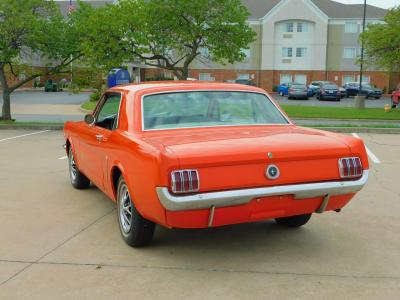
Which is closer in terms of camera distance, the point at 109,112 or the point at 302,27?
the point at 109,112

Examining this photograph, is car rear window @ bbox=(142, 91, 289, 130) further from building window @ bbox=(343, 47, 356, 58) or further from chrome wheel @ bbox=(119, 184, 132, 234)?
building window @ bbox=(343, 47, 356, 58)

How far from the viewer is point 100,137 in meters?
5.69

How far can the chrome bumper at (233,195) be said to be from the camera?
13.1 feet

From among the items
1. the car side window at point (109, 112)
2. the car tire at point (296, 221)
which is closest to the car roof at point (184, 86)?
the car side window at point (109, 112)

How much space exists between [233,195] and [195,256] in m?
0.94

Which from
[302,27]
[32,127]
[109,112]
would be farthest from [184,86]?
[302,27]

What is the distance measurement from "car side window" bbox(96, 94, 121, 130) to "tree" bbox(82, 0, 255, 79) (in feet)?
39.5

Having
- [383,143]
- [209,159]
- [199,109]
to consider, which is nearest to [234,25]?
[383,143]

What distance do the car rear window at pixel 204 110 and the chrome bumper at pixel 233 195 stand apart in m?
1.18

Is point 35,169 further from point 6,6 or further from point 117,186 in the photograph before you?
point 6,6

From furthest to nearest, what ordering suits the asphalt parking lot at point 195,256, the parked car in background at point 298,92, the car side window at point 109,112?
the parked car in background at point 298,92 → the car side window at point 109,112 → the asphalt parking lot at point 195,256

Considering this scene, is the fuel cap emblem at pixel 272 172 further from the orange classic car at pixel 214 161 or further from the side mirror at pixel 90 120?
the side mirror at pixel 90 120

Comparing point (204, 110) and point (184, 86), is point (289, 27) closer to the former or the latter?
point (184, 86)

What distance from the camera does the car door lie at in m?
5.61
